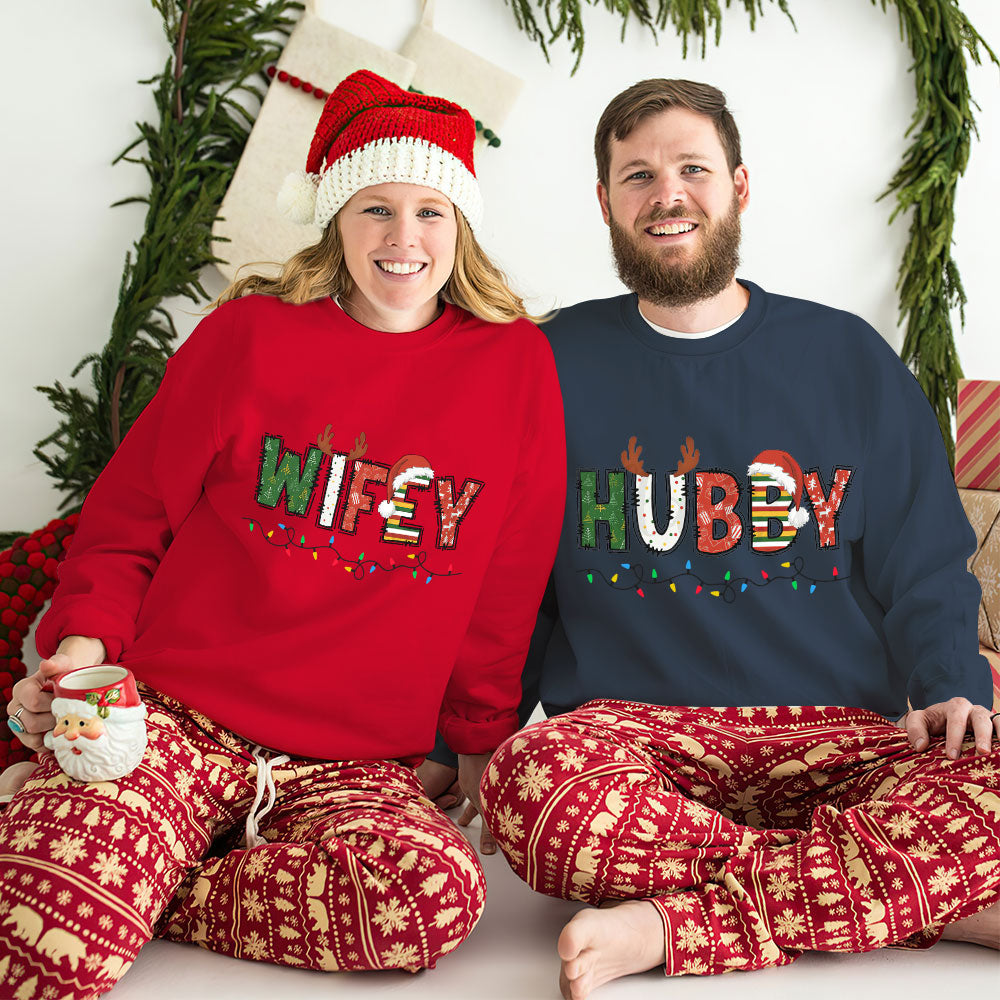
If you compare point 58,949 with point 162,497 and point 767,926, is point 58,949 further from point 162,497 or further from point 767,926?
point 767,926

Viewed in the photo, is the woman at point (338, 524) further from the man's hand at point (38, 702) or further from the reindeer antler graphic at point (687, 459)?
the reindeer antler graphic at point (687, 459)

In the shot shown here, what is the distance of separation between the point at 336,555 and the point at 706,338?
0.64 meters

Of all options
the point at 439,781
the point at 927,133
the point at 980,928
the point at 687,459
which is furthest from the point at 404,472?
the point at 927,133

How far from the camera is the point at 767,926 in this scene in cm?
113

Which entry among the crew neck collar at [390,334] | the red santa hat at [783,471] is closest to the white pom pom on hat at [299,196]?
the crew neck collar at [390,334]

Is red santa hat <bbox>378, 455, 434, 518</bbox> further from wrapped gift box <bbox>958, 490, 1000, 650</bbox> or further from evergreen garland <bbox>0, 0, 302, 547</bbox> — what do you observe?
wrapped gift box <bbox>958, 490, 1000, 650</bbox>

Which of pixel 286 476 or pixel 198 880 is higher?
pixel 286 476

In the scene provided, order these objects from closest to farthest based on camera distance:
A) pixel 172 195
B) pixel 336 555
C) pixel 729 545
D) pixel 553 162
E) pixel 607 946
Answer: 1. pixel 607 946
2. pixel 336 555
3. pixel 729 545
4. pixel 172 195
5. pixel 553 162

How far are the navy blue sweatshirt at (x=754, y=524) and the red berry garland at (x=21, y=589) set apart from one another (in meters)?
0.87

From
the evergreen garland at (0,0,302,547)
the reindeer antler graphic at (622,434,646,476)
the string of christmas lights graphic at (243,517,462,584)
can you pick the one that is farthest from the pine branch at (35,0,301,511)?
the reindeer antler graphic at (622,434,646,476)

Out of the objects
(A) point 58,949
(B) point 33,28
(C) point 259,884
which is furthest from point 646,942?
(B) point 33,28

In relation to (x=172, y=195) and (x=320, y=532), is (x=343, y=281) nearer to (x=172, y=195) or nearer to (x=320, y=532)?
(x=320, y=532)

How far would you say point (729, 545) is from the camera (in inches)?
58.1

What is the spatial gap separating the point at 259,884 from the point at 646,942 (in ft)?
1.40
